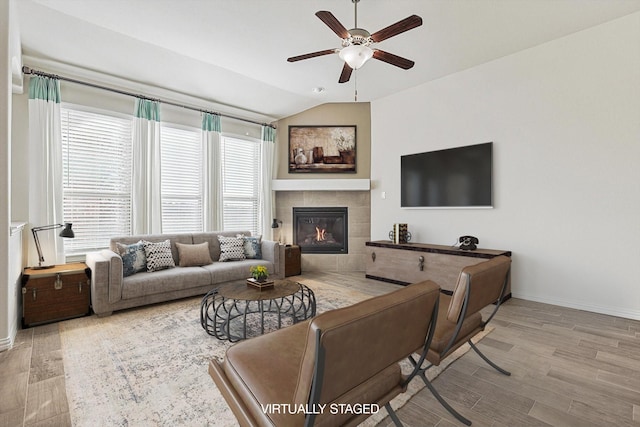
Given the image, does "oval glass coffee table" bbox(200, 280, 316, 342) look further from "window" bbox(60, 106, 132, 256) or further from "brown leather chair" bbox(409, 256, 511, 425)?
"window" bbox(60, 106, 132, 256)

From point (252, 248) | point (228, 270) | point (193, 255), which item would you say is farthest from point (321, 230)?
point (193, 255)

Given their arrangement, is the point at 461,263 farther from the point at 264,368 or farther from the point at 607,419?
the point at 264,368

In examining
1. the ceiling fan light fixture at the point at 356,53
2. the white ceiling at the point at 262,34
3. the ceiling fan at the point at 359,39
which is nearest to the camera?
the ceiling fan at the point at 359,39

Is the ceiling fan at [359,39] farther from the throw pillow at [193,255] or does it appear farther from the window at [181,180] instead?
the window at [181,180]

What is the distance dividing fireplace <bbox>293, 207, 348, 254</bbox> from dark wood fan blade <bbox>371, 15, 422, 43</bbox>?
3.58 m

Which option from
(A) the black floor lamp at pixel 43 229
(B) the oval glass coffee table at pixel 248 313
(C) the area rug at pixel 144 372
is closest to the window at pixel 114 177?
(A) the black floor lamp at pixel 43 229

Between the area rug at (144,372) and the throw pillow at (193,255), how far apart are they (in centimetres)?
87

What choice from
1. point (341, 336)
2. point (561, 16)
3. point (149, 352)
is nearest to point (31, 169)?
point (149, 352)

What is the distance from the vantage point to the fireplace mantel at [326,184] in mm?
5578

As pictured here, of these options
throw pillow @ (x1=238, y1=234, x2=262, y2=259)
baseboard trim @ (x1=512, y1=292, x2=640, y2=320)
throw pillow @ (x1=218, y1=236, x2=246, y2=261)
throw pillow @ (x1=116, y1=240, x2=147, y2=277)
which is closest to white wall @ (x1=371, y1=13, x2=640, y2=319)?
→ baseboard trim @ (x1=512, y1=292, x2=640, y2=320)

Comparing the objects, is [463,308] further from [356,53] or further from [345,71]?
[345,71]

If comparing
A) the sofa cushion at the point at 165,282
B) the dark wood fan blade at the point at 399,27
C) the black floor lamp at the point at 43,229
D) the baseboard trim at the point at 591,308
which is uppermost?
the dark wood fan blade at the point at 399,27

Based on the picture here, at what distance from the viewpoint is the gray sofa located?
127 inches

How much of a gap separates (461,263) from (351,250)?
221cm
